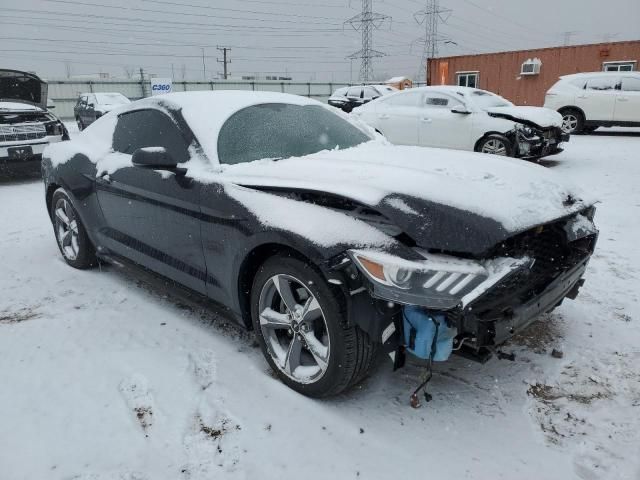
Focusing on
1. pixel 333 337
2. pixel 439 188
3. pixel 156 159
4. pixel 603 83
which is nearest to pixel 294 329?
pixel 333 337

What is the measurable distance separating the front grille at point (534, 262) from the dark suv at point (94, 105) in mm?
16599

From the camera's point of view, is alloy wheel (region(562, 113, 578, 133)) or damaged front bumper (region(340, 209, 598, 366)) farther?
alloy wheel (region(562, 113, 578, 133))

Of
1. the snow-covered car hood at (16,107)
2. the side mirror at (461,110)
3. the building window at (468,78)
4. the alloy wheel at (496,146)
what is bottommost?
the alloy wheel at (496,146)

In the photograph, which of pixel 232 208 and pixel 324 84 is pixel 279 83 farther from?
pixel 232 208

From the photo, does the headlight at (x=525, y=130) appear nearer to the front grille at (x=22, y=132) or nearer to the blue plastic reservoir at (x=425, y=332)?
the blue plastic reservoir at (x=425, y=332)

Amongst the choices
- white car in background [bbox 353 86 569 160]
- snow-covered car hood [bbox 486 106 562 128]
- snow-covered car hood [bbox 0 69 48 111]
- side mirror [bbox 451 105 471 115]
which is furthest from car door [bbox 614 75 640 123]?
snow-covered car hood [bbox 0 69 48 111]

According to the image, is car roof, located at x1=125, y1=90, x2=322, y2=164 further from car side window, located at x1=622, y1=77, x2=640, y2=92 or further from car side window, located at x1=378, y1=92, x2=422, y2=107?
car side window, located at x1=622, y1=77, x2=640, y2=92

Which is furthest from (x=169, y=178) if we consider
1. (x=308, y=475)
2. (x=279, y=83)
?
(x=279, y=83)

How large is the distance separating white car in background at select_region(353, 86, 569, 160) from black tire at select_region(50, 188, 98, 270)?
6419 mm

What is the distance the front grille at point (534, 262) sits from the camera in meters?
2.04

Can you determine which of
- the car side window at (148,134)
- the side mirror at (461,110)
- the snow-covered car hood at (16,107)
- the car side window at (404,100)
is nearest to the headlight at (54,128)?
the snow-covered car hood at (16,107)

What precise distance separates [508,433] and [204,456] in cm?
139

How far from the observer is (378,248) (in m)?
2.06

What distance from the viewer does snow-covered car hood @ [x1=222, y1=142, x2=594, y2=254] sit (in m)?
2.04
